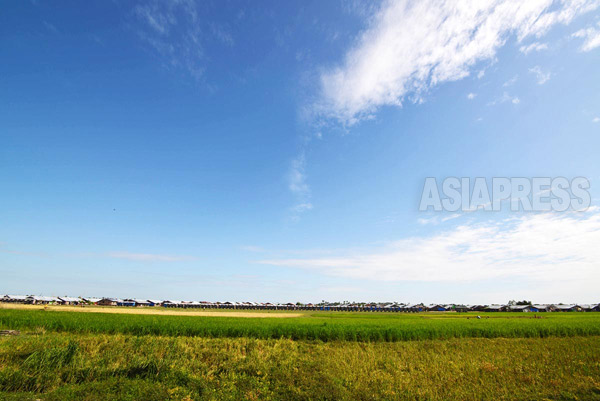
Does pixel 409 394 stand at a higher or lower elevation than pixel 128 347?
lower

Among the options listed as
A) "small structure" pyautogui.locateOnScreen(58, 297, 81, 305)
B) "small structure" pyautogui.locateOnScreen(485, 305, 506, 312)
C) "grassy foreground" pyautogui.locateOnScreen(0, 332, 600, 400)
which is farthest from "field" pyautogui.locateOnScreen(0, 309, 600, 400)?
"small structure" pyautogui.locateOnScreen(58, 297, 81, 305)

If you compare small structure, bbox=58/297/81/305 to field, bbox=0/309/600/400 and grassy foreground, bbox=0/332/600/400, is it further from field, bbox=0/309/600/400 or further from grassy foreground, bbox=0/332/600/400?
grassy foreground, bbox=0/332/600/400

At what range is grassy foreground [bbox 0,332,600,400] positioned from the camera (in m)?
10.4

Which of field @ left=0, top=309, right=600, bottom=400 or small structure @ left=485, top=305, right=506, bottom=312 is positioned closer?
field @ left=0, top=309, right=600, bottom=400

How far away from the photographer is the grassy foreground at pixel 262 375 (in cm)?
1042

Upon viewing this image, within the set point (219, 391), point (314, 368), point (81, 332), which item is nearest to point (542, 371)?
point (314, 368)

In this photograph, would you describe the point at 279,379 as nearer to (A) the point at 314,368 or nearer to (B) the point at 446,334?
(A) the point at 314,368

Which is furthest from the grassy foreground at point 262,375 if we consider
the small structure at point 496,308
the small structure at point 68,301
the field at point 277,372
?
the small structure at point 68,301

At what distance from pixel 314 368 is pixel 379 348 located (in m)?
8.16

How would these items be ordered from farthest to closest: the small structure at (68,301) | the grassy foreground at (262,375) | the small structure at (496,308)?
the small structure at (496,308) → the small structure at (68,301) → the grassy foreground at (262,375)

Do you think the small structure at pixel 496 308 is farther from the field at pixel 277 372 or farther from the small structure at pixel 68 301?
the small structure at pixel 68 301

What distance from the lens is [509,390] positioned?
1170cm

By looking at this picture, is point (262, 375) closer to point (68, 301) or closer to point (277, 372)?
point (277, 372)

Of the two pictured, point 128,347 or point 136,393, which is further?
point 128,347
